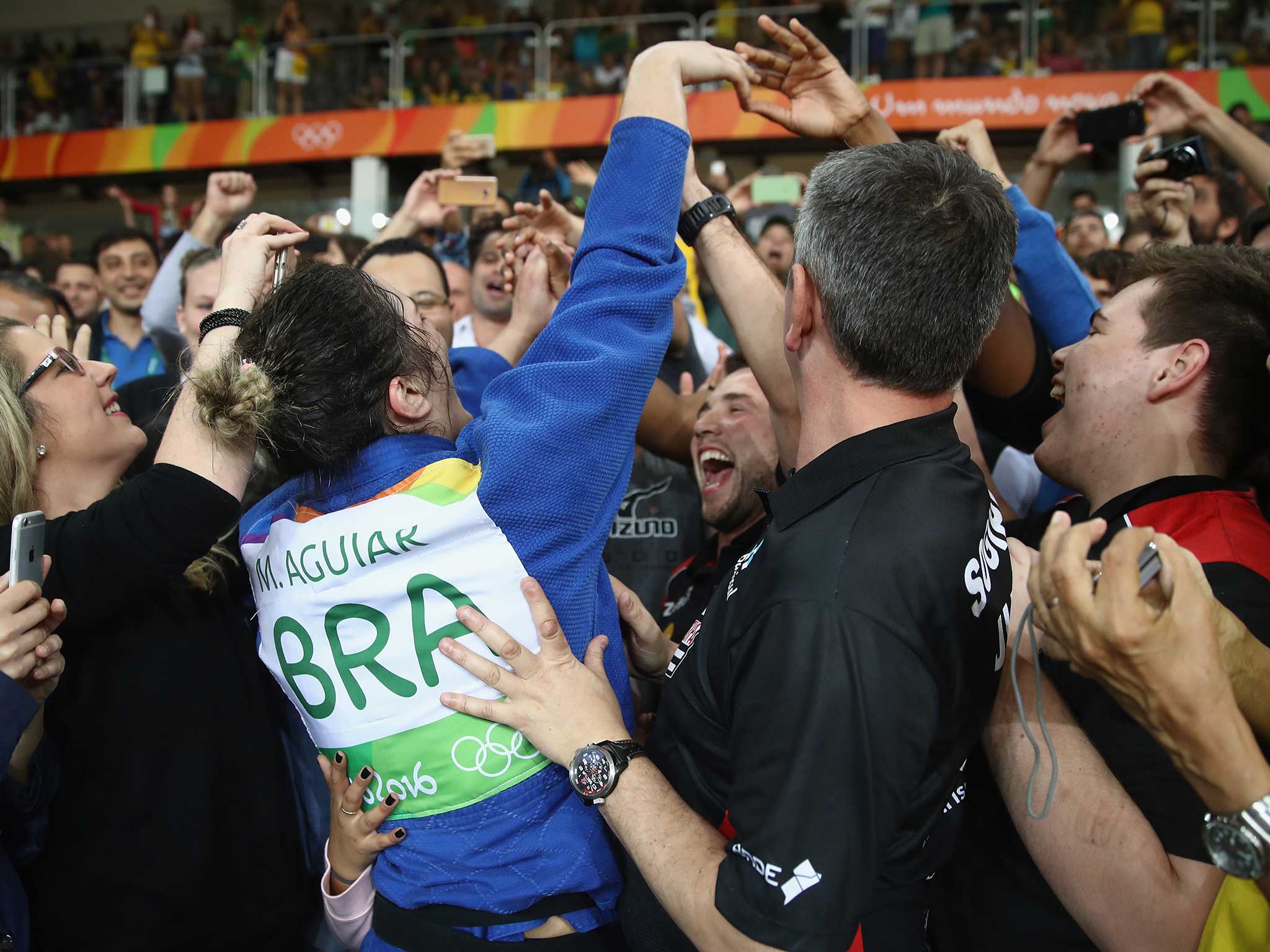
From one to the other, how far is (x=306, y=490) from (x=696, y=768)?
0.76m

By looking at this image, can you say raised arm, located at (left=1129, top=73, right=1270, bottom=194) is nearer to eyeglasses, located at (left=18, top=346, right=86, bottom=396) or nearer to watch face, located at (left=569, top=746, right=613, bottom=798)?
watch face, located at (left=569, top=746, right=613, bottom=798)

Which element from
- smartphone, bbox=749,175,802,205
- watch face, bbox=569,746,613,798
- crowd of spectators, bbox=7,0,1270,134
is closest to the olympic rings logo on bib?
watch face, bbox=569,746,613,798

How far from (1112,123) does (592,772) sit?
2.61 m

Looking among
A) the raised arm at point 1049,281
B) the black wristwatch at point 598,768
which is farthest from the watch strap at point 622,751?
the raised arm at point 1049,281

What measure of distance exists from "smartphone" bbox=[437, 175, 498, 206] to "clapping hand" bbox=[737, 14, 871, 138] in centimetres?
138

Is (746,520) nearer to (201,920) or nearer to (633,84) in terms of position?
(633,84)

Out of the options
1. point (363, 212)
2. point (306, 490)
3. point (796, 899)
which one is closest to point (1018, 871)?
point (796, 899)

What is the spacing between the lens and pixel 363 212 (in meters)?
13.2

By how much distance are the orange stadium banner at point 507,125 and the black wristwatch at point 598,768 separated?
9.86 metres

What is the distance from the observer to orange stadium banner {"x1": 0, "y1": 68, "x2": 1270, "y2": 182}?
11.5m

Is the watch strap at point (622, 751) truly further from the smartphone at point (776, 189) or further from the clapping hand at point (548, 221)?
the smartphone at point (776, 189)

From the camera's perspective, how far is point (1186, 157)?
9.18 feet

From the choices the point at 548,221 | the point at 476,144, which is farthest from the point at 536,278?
the point at 476,144

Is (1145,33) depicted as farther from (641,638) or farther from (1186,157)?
(641,638)
